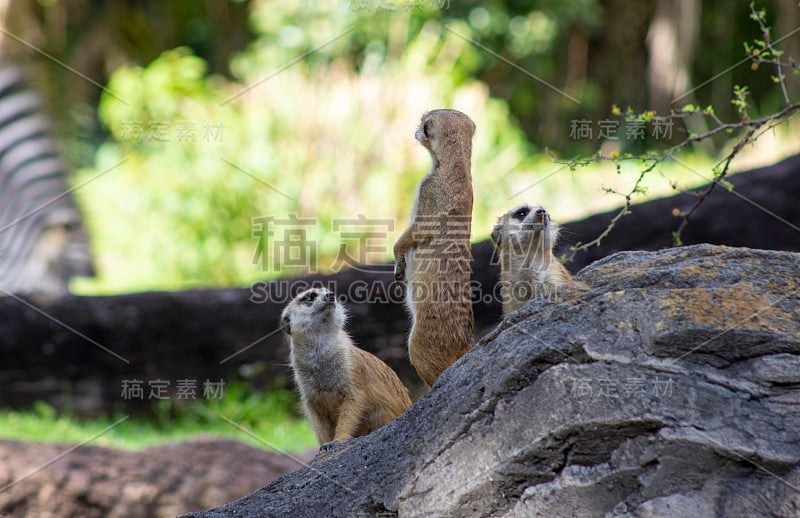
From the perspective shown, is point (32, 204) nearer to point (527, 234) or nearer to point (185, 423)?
point (185, 423)

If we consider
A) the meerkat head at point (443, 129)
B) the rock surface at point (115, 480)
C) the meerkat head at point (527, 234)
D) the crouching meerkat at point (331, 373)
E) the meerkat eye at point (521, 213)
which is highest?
the meerkat head at point (443, 129)

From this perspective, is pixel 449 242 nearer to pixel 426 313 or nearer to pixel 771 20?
pixel 426 313

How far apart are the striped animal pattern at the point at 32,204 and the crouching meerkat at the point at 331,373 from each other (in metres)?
5.06

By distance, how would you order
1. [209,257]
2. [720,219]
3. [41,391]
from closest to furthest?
[720,219]
[41,391]
[209,257]

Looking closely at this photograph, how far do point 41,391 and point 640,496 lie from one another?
6.92 metres

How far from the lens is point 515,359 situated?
333 centimetres

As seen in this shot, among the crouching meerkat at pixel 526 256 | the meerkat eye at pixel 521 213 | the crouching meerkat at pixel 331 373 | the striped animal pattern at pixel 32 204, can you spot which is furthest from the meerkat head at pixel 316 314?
the striped animal pattern at pixel 32 204

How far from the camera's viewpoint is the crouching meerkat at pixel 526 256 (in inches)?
176

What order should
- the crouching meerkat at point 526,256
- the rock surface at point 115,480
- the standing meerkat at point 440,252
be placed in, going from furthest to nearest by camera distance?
1. the rock surface at point 115,480
2. the standing meerkat at point 440,252
3. the crouching meerkat at point 526,256

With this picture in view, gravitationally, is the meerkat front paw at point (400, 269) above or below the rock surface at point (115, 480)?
above

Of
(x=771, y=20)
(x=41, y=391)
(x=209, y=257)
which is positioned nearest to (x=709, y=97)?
(x=771, y=20)

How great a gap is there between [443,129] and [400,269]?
0.79m

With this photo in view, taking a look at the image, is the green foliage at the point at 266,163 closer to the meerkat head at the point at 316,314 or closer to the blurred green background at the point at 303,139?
the blurred green background at the point at 303,139

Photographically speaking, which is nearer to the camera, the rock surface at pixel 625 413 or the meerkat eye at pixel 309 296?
the rock surface at pixel 625 413
